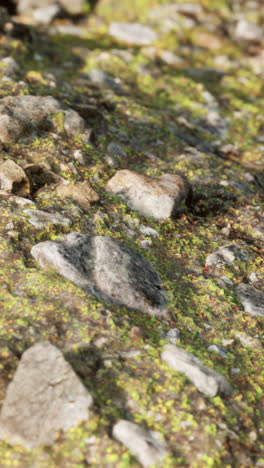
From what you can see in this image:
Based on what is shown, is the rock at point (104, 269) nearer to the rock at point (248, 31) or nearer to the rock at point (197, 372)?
the rock at point (197, 372)

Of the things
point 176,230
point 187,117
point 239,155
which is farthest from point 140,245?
point 187,117

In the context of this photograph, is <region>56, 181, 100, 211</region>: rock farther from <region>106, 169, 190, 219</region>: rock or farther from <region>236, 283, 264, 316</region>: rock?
<region>236, 283, 264, 316</region>: rock

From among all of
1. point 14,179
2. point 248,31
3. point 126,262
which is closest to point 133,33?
point 248,31

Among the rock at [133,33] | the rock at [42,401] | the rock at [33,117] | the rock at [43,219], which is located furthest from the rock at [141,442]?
the rock at [133,33]

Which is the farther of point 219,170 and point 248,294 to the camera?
point 219,170

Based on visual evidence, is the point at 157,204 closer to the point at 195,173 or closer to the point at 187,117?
the point at 195,173

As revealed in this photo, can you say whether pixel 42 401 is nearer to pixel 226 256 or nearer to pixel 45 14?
pixel 226 256

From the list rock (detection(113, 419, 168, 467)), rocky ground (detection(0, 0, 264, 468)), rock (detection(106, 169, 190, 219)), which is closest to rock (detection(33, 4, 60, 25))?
rocky ground (detection(0, 0, 264, 468))
